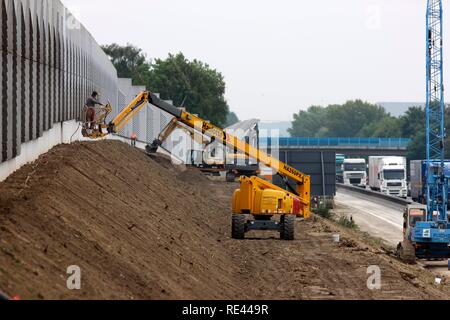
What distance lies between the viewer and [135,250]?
20891mm

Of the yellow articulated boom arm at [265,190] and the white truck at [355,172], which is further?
the white truck at [355,172]

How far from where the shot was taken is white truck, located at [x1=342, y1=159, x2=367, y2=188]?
124688 mm

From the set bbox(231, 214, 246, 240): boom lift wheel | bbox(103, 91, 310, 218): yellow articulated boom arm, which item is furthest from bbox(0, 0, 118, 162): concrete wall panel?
bbox(231, 214, 246, 240): boom lift wheel

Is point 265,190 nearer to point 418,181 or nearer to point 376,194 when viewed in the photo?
point 418,181

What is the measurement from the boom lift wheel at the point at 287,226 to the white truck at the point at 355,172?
87039mm

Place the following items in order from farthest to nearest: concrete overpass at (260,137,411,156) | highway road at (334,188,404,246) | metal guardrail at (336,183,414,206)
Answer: concrete overpass at (260,137,411,156) < metal guardrail at (336,183,414,206) < highway road at (334,188,404,246)

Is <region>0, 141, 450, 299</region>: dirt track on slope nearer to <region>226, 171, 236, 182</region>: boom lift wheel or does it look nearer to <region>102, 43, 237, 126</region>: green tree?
<region>226, 171, 236, 182</region>: boom lift wheel

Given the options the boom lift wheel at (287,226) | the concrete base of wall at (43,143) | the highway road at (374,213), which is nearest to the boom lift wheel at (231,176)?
the highway road at (374,213)

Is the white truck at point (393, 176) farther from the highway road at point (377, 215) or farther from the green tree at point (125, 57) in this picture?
the green tree at point (125, 57)

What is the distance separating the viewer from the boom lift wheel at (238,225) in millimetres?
37344

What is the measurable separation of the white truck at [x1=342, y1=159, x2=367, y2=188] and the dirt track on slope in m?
84.3
